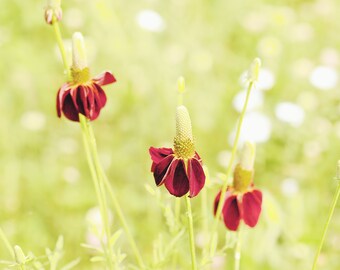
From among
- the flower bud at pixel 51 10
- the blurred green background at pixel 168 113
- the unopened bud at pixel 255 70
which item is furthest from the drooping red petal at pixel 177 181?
the blurred green background at pixel 168 113

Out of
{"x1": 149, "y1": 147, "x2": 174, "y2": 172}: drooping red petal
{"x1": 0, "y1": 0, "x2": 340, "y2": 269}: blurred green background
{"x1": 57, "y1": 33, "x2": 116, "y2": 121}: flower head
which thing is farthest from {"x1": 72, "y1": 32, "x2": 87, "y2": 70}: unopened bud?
{"x1": 0, "y1": 0, "x2": 340, "y2": 269}: blurred green background

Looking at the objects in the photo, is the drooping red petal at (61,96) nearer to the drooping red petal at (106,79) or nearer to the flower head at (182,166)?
the drooping red petal at (106,79)

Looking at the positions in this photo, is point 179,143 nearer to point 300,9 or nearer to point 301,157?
point 301,157

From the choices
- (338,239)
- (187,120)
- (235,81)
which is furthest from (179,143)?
(235,81)

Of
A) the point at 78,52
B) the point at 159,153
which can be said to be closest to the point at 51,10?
the point at 78,52

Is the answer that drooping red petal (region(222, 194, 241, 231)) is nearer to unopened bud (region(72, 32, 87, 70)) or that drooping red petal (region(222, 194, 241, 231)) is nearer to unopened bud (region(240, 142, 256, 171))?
unopened bud (region(240, 142, 256, 171))

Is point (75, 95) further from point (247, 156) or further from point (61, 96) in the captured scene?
point (247, 156)
